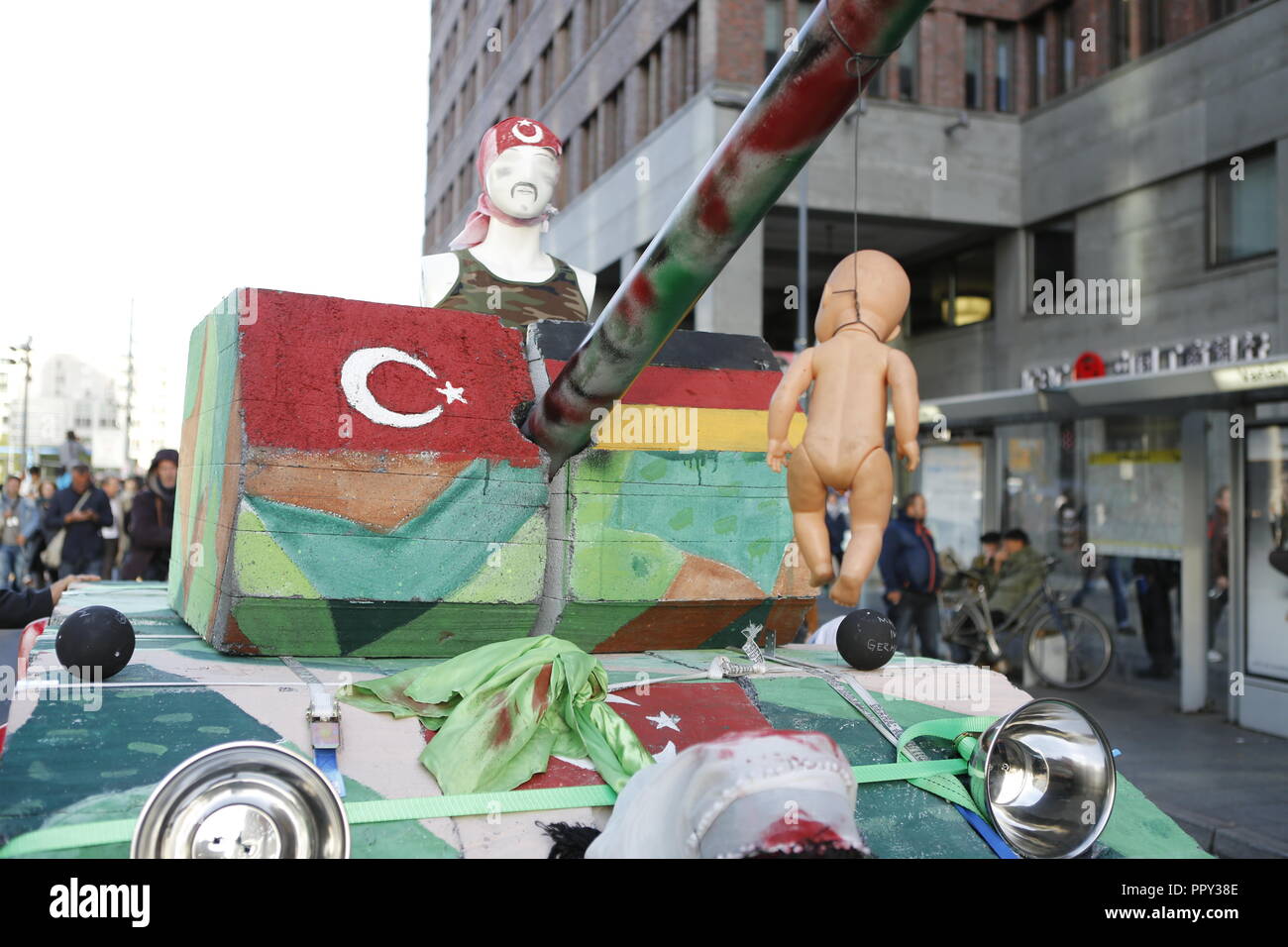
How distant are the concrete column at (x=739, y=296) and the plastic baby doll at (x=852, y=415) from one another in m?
15.3

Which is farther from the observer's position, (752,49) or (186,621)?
(752,49)

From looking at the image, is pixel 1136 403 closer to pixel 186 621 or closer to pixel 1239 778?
pixel 1239 778

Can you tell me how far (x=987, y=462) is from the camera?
13922 mm

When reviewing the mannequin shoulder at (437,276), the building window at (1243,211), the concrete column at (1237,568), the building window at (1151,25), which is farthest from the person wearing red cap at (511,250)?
the building window at (1151,25)

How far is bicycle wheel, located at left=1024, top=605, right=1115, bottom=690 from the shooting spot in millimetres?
10609

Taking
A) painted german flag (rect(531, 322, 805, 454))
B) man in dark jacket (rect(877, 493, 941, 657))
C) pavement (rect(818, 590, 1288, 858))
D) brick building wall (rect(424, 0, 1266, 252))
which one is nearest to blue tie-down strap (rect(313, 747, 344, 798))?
painted german flag (rect(531, 322, 805, 454))

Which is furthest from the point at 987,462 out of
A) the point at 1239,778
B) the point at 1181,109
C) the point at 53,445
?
the point at 53,445

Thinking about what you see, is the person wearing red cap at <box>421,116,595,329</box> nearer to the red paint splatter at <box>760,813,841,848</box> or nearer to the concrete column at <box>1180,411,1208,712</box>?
the red paint splatter at <box>760,813,841,848</box>

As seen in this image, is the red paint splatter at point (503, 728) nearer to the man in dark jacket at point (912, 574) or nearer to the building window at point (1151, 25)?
the man in dark jacket at point (912, 574)

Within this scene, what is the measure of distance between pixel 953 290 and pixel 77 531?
1431 cm

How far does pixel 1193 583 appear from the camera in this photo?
9.70m

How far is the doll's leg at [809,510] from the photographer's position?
2.15m

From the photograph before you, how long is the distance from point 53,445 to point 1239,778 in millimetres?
29860

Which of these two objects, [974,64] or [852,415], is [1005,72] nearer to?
[974,64]
